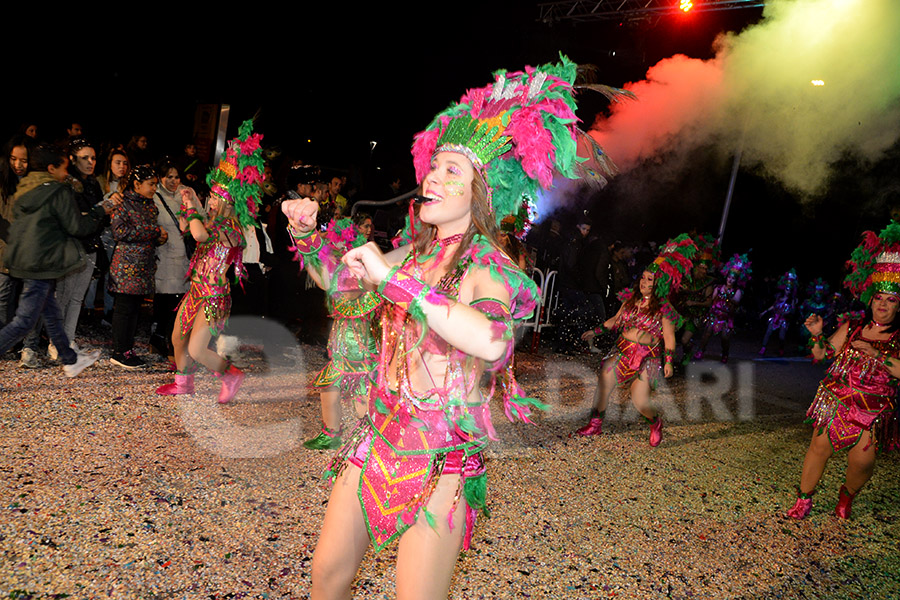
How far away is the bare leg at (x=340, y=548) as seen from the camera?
1.83 meters

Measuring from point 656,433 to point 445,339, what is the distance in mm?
4787

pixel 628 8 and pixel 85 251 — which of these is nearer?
pixel 85 251

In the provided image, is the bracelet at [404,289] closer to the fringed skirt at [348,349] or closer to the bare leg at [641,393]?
the fringed skirt at [348,349]

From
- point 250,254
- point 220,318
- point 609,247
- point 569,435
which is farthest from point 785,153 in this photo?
point 220,318

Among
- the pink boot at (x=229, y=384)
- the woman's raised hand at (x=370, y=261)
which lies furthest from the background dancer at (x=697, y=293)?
the woman's raised hand at (x=370, y=261)

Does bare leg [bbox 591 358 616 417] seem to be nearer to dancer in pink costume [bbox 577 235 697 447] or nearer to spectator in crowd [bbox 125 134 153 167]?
dancer in pink costume [bbox 577 235 697 447]

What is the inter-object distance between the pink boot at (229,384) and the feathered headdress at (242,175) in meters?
1.35

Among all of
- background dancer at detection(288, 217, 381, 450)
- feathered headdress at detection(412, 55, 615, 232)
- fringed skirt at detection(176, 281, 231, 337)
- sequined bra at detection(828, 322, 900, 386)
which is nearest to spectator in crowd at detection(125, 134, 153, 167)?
fringed skirt at detection(176, 281, 231, 337)

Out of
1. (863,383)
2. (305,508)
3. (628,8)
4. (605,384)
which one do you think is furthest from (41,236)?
(628,8)

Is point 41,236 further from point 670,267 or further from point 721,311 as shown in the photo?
point 721,311

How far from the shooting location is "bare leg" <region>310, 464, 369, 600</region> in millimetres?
1833

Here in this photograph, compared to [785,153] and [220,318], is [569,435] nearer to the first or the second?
[220,318]

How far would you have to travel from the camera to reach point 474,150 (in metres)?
2.06

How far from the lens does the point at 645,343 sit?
5.67 meters
